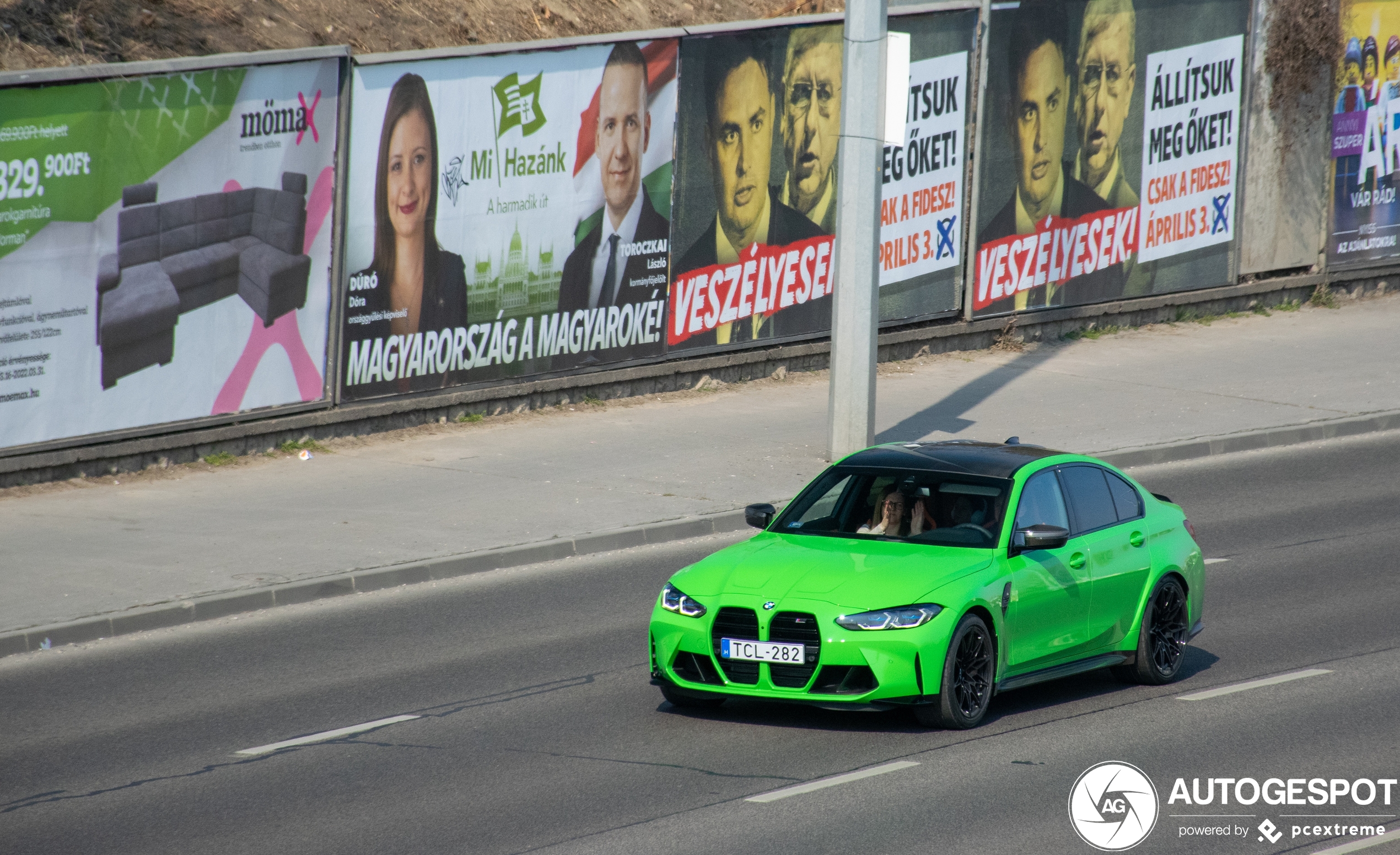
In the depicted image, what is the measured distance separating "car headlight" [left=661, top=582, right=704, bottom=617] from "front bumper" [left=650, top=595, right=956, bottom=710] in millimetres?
42

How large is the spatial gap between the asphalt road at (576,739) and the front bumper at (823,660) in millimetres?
258

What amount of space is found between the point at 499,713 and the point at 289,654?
1944mm

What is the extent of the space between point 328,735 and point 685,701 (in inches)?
75.2

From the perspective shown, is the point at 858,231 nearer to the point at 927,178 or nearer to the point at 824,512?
the point at 927,178

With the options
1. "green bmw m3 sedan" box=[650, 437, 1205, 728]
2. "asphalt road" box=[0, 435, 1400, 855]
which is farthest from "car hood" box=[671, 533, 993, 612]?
"asphalt road" box=[0, 435, 1400, 855]

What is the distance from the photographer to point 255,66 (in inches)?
629

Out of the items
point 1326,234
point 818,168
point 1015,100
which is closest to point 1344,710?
point 818,168

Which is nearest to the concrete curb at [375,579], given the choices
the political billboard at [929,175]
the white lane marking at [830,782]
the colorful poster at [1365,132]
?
the political billboard at [929,175]

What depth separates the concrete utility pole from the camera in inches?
648

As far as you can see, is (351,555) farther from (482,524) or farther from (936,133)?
(936,133)

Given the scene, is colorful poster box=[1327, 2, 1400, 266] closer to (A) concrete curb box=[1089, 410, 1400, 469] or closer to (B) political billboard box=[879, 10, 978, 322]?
(B) political billboard box=[879, 10, 978, 322]

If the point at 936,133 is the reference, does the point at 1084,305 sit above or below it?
below

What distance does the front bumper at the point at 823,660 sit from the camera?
360 inches

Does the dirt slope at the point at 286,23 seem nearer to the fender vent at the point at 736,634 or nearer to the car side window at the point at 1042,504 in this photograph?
the fender vent at the point at 736,634
